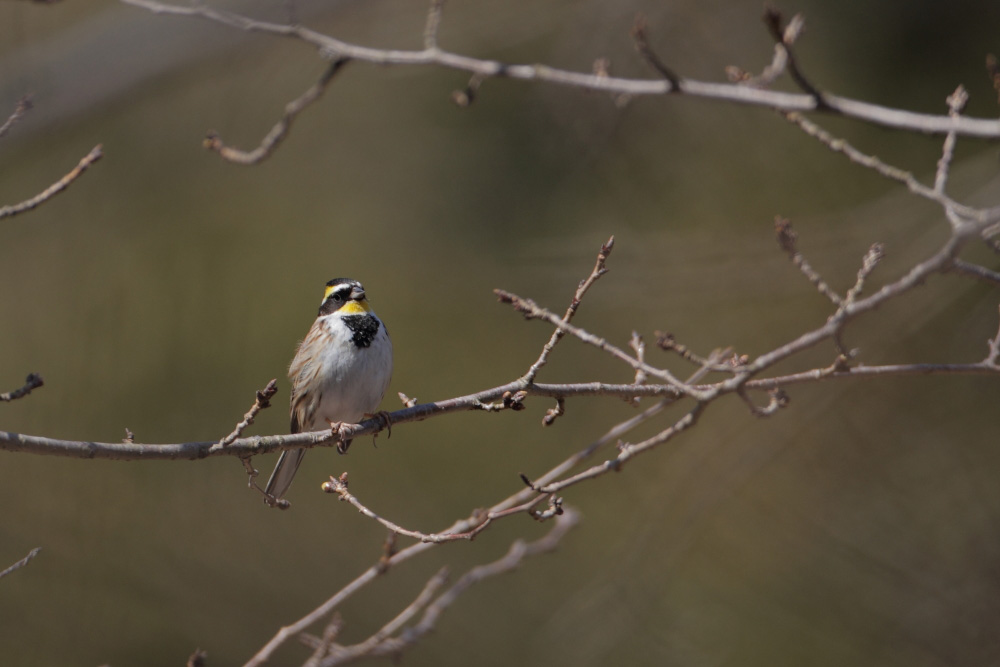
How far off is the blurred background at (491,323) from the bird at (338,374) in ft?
5.49

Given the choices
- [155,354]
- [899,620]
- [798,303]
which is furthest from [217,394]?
[899,620]

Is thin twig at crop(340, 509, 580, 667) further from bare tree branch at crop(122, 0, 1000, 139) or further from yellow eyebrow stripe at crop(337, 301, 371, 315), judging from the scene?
bare tree branch at crop(122, 0, 1000, 139)

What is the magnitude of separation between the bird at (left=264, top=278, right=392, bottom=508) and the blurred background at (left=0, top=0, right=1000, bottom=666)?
1.67m

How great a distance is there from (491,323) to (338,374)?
3.61 m

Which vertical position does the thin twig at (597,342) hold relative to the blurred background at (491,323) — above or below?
below

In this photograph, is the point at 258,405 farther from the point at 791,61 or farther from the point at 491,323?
the point at 491,323

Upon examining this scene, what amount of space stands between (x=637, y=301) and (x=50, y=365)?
167 inches

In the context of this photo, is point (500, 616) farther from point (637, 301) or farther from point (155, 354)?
point (155, 354)

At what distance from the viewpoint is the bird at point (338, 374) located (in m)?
4.09

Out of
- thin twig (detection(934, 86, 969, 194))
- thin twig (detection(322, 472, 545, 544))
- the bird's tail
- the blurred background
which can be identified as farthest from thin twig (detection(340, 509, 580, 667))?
thin twig (detection(934, 86, 969, 194))

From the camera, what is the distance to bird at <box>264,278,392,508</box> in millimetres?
4094

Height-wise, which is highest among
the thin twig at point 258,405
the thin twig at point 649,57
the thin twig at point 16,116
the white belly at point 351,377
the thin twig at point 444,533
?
the white belly at point 351,377

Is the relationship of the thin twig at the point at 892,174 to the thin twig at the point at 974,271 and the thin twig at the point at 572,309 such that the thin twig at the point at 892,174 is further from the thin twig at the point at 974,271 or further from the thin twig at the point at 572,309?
the thin twig at the point at 572,309

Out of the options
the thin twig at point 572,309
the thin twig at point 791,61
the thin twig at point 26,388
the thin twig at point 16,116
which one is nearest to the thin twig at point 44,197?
the thin twig at point 16,116
